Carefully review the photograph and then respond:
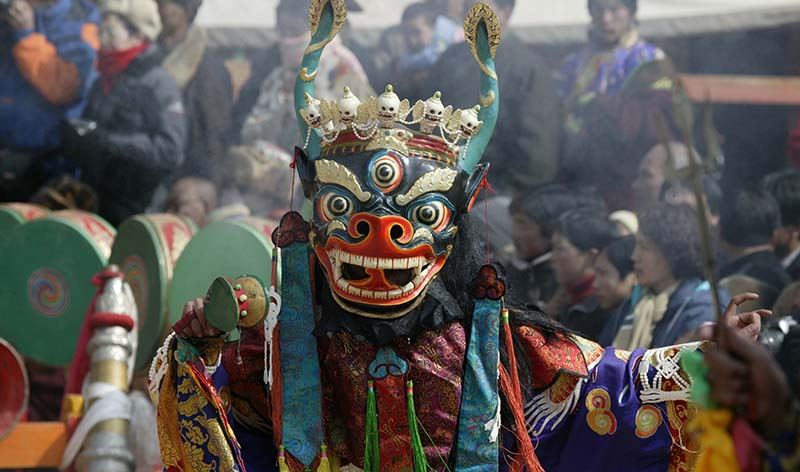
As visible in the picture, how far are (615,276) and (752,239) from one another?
2.59ft

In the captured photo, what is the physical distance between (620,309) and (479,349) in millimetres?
2861

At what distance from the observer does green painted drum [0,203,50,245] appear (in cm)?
805

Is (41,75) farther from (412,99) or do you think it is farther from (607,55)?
(607,55)

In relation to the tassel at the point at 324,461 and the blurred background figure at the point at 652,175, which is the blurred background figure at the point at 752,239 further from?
the tassel at the point at 324,461

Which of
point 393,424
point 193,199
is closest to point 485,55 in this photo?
point 393,424

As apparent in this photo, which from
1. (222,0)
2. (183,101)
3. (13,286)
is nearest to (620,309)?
(13,286)

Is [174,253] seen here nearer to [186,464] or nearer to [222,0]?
[186,464]

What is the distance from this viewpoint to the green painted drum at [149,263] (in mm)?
7082

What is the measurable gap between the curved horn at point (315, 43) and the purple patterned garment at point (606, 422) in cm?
97

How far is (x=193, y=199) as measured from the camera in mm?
9242

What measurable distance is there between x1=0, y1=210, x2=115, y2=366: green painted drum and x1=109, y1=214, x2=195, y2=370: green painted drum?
→ 6.1 inches

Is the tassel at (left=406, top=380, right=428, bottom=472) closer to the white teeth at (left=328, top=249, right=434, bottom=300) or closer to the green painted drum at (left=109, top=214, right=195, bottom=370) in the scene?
the white teeth at (left=328, top=249, right=434, bottom=300)

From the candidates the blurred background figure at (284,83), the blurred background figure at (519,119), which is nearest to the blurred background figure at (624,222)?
the blurred background figure at (519,119)

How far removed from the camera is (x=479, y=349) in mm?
4312
